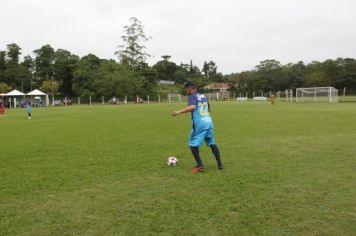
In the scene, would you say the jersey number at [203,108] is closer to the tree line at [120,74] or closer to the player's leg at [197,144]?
the player's leg at [197,144]

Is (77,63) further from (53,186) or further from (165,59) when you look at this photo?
(53,186)

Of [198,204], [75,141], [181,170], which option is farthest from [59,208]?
[75,141]

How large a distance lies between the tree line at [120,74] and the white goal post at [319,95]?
807 inches

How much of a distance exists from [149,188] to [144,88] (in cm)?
6842

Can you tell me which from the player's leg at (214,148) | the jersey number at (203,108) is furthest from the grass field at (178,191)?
the jersey number at (203,108)

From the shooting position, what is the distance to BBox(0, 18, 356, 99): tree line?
2776 inches

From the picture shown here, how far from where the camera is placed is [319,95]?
171ft

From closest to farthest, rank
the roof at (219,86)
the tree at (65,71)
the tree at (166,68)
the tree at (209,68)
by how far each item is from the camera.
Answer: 1. the tree at (65,71)
2. the roof at (219,86)
3. the tree at (166,68)
4. the tree at (209,68)

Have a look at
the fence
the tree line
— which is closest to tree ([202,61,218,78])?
the tree line

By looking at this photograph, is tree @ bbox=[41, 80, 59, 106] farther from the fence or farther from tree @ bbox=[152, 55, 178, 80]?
tree @ bbox=[152, 55, 178, 80]

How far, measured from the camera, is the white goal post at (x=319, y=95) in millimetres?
50594

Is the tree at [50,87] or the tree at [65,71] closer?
the tree at [50,87]

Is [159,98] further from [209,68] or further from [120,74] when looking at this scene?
[209,68]

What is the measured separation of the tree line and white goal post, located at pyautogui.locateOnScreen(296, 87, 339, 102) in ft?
67.3
